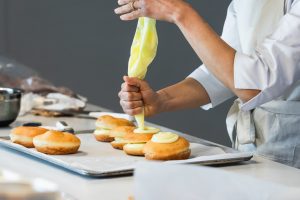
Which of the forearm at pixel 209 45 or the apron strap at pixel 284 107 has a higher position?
the forearm at pixel 209 45

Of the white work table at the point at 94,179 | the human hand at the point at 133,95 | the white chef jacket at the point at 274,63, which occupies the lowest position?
the white work table at the point at 94,179

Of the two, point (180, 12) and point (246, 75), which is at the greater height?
point (180, 12)

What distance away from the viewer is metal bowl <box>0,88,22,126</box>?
2.40m

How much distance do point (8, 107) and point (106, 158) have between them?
2.00ft

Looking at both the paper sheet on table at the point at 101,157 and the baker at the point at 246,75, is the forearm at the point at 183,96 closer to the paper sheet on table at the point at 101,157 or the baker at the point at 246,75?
the baker at the point at 246,75

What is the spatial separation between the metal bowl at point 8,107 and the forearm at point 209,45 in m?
0.65

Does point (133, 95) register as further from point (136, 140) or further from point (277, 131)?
point (277, 131)

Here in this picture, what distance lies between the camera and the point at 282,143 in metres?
2.37

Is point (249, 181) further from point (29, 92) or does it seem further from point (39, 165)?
point (29, 92)

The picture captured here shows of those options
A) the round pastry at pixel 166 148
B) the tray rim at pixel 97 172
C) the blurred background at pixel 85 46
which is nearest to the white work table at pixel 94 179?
the tray rim at pixel 97 172

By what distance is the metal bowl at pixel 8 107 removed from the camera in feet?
7.88

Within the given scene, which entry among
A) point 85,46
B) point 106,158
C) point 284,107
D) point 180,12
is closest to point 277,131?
point 284,107

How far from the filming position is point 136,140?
200 cm

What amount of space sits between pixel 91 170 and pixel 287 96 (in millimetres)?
854
